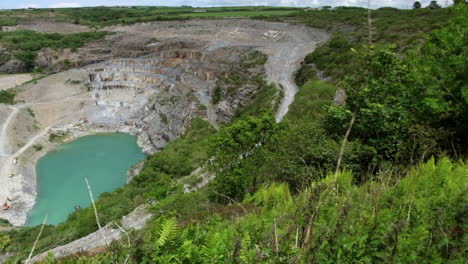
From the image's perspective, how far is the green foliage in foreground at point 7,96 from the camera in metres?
51.0

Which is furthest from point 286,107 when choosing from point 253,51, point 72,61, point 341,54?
point 72,61

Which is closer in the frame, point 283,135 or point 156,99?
point 283,135

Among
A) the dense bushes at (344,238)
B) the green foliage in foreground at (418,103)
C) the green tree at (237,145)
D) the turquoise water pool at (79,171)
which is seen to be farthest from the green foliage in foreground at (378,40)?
the turquoise water pool at (79,171)

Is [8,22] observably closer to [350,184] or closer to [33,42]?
[33,42]

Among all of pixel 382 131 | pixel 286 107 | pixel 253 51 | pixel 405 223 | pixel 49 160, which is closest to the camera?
pixel 405 223

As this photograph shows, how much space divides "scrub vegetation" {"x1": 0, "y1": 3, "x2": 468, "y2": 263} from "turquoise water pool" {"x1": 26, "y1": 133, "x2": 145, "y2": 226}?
9390mm

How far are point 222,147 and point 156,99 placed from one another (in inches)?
1547

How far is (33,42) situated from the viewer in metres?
77.0

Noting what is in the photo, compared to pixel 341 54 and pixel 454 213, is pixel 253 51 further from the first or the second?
pixel 454 213

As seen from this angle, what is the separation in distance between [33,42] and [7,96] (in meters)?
31.7

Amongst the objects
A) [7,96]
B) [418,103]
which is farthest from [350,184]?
[7,96]

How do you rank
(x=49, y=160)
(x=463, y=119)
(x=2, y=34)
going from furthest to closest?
(x=2, y=34) < (x=49, y=160) < (x=463, y=119)

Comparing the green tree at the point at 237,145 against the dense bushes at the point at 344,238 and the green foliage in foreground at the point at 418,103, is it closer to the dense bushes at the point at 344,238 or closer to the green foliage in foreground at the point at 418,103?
the green foliage in foreground at the point at 418,103

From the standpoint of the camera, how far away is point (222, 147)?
52.2 ft
